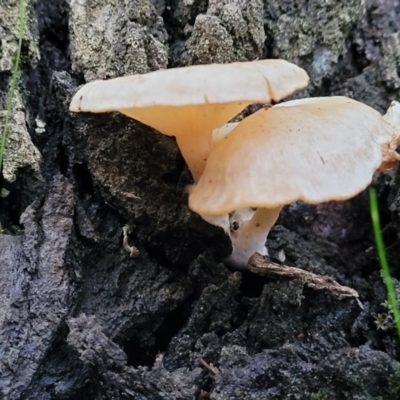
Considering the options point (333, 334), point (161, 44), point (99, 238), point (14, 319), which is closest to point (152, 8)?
point (161, 44)

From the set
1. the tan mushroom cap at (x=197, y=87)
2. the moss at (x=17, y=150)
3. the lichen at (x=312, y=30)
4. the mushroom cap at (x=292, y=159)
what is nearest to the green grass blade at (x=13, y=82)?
the moss at (x=17, y=150)

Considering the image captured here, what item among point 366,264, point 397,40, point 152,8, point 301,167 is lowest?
point 366,264

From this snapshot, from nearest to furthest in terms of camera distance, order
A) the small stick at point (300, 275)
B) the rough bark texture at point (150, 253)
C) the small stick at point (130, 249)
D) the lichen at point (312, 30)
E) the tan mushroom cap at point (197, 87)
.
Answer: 1. the tan mushroom cap at point (197, 87)
2. the rough bark texture at point (150, 253)
3. the small stick at point (300, 275)
4. the small stick at point (130, 249)
5. the lichen at point (312, 30)

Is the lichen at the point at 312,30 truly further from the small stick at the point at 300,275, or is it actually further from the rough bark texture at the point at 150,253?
the small stick at the point at 300,275

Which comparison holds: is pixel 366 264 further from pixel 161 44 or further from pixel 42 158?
pixel 42 158

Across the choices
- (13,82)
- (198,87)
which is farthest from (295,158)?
(13,82)

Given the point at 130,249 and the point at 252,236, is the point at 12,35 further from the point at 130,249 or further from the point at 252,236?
the point at 252,236
